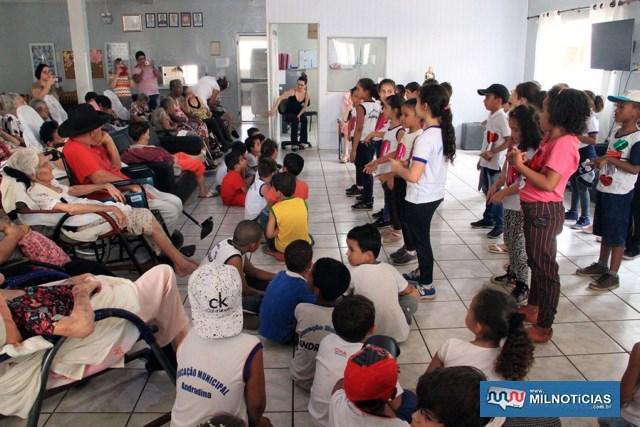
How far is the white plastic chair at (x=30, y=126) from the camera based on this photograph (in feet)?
18.2

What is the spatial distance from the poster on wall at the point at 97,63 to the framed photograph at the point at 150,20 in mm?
1251

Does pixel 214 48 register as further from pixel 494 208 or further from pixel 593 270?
pixel 593 270

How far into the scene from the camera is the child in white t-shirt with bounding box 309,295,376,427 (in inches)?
84.6

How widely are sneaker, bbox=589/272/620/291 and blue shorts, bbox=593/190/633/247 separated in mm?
227

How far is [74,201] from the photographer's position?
11.7 feet

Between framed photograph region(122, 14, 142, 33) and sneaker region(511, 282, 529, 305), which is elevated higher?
framed photograph region(122, 14, 142, 33)

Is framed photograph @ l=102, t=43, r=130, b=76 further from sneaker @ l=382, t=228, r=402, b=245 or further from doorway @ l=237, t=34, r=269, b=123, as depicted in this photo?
sneaker @ l=382, t=228, r=402, b=245

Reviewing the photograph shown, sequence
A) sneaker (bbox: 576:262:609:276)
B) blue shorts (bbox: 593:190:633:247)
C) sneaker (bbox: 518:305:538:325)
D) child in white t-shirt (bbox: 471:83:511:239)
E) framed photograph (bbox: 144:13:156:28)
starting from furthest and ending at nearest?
1. framed photograph (bbox: 144:13:156:28)
2. child in white t-shirt (bbox: 471:83:511:239)
3. sneaker (bbox: 576:262:609:276)
4. blue shorts (bbox: 593:190:633:247)
5. sneaker (bbox: 518:305:538:325)

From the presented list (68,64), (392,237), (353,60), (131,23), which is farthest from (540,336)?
(68,64)

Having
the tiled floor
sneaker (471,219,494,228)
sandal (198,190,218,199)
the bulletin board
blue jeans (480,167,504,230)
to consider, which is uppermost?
the bulletin board

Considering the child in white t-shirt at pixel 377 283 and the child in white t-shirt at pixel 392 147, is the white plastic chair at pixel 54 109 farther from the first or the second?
the child in white t-shirt at pixel 377 283

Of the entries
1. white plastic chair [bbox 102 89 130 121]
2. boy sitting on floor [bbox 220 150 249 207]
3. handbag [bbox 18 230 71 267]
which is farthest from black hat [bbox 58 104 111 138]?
white plastic chair [bbox 102 89 130 121]

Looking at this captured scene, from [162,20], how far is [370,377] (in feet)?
38.0

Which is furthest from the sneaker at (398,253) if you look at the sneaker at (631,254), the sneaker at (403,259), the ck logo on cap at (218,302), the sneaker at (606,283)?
the ck logo on cap at (218,302)
